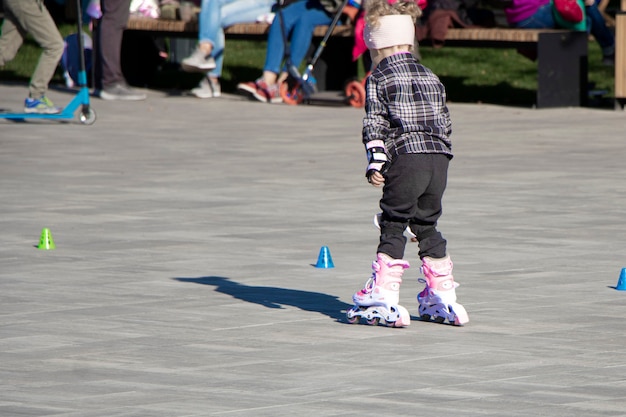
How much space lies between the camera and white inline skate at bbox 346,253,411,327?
6.61m

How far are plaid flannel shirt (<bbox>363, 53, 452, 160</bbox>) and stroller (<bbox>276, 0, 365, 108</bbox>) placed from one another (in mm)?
10292

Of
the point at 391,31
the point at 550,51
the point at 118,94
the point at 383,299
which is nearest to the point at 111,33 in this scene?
the point at 118,94

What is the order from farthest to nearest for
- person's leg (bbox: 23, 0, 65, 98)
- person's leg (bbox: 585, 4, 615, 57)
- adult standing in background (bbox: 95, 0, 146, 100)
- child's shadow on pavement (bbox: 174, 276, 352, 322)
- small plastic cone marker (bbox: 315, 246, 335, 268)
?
adult standing in background (bbox: 95, 0, 146, 100)
person's leg (bbox: 585, 4, 615, 57)
person's leg (bbox: 23, 0, 65, 98)
small plastic cone marker (bbox: 315, 246, 335, 268)
child's shadow on pavement (bbox: 174, 276, 352, 322)

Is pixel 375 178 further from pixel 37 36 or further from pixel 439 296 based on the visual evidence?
pixel 37 36

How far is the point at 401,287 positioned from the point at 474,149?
5.97 meters

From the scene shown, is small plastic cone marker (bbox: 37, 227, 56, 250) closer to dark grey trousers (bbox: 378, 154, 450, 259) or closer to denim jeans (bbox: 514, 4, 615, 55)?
dark grey trousers (bbox: 378, 154, 450, 259)

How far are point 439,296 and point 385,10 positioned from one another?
132 cm

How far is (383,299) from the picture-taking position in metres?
6.62

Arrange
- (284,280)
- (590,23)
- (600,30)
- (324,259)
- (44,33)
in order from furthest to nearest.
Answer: (600,30) < (590,23) < (44,33) < (324,259) < (284,280)

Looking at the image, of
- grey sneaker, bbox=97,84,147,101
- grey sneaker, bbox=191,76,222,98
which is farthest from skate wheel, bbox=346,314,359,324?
grey sneaker, bbox=191,76,222,98

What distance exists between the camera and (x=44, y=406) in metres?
5.13

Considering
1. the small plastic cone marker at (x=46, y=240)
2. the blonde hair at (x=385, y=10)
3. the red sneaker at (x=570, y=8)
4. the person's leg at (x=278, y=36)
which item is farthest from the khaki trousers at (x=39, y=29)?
the blonde hair at (x=385, y=10)

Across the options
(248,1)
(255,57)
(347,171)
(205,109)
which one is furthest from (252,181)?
(255,57)

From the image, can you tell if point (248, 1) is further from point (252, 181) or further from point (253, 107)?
point (252, 181)
